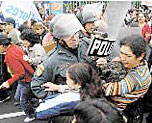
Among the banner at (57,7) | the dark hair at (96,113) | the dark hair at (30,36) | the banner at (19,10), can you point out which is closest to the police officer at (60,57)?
the dark hair at (96,113)

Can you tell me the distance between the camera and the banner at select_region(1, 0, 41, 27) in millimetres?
6637

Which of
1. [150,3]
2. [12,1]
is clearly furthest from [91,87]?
[150,3]

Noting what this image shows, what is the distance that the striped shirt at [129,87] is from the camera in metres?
2.35

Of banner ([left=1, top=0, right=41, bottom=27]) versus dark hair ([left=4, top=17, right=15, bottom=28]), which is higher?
banner ([left=1, top=0, right=41, bottom=27])

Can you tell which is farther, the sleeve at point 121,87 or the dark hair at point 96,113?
the sleeve at point 121,87

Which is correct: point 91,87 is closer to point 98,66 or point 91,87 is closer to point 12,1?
point 98,66

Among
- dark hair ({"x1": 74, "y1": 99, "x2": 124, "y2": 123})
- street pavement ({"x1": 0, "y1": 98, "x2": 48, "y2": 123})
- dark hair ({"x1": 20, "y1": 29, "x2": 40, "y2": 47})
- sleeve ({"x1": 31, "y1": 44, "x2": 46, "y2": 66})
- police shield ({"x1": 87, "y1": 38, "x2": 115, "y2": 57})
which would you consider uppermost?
police shield ({"x1": 87, "y1": 38, "x2": 115, "y2": 57})

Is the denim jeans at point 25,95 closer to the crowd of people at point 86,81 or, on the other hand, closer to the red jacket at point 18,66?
the red jacket at point 18,66

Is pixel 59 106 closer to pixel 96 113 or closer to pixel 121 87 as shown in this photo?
pixel 96 113

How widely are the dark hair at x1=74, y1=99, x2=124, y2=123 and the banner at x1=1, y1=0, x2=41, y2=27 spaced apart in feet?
17.2

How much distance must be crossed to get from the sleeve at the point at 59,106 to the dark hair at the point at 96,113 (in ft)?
0.85

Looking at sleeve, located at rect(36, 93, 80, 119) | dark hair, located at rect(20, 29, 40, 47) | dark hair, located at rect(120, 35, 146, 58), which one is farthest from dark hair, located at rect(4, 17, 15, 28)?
sleeve, located at rect(36, 93, 80, 119)

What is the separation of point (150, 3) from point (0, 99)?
4.60 meters

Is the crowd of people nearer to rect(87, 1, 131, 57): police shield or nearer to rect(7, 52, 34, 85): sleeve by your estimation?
rect(87, 1, 131, 57): police shield
